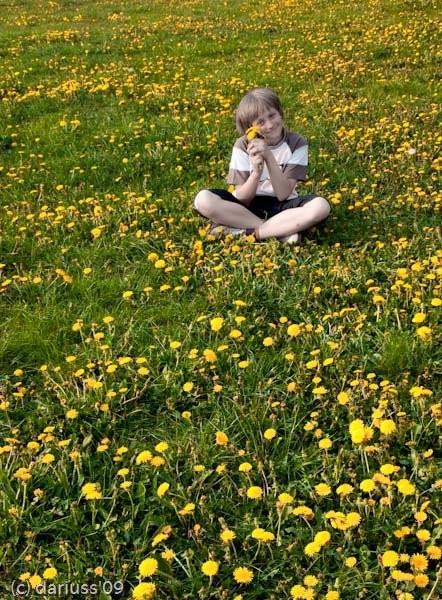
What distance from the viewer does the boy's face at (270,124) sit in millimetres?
4184

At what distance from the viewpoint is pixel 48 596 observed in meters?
2.04

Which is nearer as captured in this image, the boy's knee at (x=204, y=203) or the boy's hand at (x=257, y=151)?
the boy's hand at (x=257, y=151)

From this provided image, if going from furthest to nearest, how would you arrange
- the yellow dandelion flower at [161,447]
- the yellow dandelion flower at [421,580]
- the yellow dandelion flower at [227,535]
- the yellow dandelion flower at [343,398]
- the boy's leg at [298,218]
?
the boy's leg at [298,218], the yellow dandelion flower at [343,398], the yellow dandelion flower at [161,447], the yellow dandelion flower at [227,535], the yellow dandelion flower at [421,580]

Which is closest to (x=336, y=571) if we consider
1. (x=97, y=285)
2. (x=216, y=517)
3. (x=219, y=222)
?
(x=216, y=517)

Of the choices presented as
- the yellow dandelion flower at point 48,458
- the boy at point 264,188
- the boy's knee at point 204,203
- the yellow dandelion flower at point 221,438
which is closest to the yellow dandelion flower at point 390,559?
the yellow dandelion flower at point 221,438

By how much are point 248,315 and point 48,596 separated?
1.87 meters

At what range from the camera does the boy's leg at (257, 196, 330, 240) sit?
13.4ft

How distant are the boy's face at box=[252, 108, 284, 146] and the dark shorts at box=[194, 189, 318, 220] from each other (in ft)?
1.47

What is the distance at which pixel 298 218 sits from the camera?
13.5 ft

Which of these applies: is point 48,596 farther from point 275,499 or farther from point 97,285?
point 97,285

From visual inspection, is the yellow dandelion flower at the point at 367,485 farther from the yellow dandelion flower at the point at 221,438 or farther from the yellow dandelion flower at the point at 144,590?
the yellow dandelion flower at the point at 144,590

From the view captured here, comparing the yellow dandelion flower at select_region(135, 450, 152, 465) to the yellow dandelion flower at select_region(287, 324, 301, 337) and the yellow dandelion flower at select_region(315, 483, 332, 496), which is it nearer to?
the yellow dandelion flower at select_region(315, 483, 332, 496)

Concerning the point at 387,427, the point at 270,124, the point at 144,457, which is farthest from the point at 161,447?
the point at 270,124

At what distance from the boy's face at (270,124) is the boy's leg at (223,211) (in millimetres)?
555
